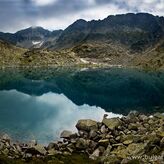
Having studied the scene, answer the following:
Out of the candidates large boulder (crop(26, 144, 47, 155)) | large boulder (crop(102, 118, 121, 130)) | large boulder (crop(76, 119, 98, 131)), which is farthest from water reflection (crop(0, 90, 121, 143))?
large boulder (crop(26, 144, 47, 155))

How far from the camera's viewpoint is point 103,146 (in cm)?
4162

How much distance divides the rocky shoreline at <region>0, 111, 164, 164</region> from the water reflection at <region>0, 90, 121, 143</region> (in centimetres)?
834

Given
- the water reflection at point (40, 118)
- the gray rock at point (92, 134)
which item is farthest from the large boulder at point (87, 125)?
the water reflection at point (40, 118)

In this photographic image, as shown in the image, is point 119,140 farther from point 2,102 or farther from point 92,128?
point 2,102

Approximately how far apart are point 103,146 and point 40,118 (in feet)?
110

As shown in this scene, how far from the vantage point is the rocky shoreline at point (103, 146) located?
112 ft

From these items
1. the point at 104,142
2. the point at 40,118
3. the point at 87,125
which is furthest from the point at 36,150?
the point at 40,118

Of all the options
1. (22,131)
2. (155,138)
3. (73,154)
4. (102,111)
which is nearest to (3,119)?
(22,131)

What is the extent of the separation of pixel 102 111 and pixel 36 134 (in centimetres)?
2907

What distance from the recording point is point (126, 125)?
50344mm

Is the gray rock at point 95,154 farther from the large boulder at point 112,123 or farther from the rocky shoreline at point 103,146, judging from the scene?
the large boulder at point 112,123

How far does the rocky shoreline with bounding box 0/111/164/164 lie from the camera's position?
34250 mm

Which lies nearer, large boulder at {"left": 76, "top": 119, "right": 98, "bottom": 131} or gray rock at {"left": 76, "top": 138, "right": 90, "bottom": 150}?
gray rock at {"left": 76, "top": 138, "right": 90, "bottom": 150}

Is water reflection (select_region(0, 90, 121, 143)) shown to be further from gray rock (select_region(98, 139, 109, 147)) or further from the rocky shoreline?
gray rock (select_region(98, 139, 109, 147))
